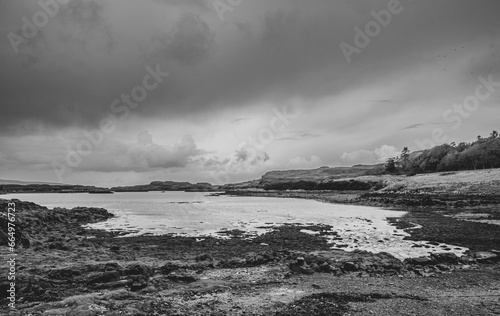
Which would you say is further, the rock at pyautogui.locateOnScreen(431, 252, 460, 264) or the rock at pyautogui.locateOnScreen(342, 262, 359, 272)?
the rock at pyautogui.locateOnScreen(431, 252, 460, 264)

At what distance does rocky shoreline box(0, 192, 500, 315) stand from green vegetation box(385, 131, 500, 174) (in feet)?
307

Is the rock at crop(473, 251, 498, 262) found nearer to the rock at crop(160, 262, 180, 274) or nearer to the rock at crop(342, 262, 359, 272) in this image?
the rock at crop(342, 262, 359, 272)

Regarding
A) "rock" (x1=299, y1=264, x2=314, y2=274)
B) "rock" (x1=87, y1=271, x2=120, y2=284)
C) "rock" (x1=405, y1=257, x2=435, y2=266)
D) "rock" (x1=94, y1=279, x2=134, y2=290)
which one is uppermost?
"rock" (x1=87, y1=271, x2=120, y2=284)

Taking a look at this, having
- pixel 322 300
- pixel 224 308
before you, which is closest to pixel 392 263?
pixel 322 300

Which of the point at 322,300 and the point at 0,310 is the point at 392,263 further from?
the point at 0,310

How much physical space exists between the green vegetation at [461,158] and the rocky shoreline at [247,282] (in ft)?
307

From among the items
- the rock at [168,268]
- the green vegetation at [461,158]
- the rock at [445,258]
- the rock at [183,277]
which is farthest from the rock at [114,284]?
the green vegetation at [461,158]

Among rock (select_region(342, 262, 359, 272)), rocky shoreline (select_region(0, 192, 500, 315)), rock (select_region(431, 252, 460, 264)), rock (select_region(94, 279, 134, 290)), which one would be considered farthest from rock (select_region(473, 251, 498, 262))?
rock (select_region(94, 279, 134, 290))

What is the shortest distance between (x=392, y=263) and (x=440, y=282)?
96.8 inches

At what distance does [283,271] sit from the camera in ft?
45.8

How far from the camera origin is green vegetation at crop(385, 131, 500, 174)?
94.6 metres

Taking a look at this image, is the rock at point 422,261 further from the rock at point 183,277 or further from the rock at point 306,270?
the rock at point 183,277

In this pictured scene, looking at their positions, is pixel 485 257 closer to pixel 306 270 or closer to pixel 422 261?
pixel 422 261

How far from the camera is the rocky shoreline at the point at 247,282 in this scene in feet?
31.4
